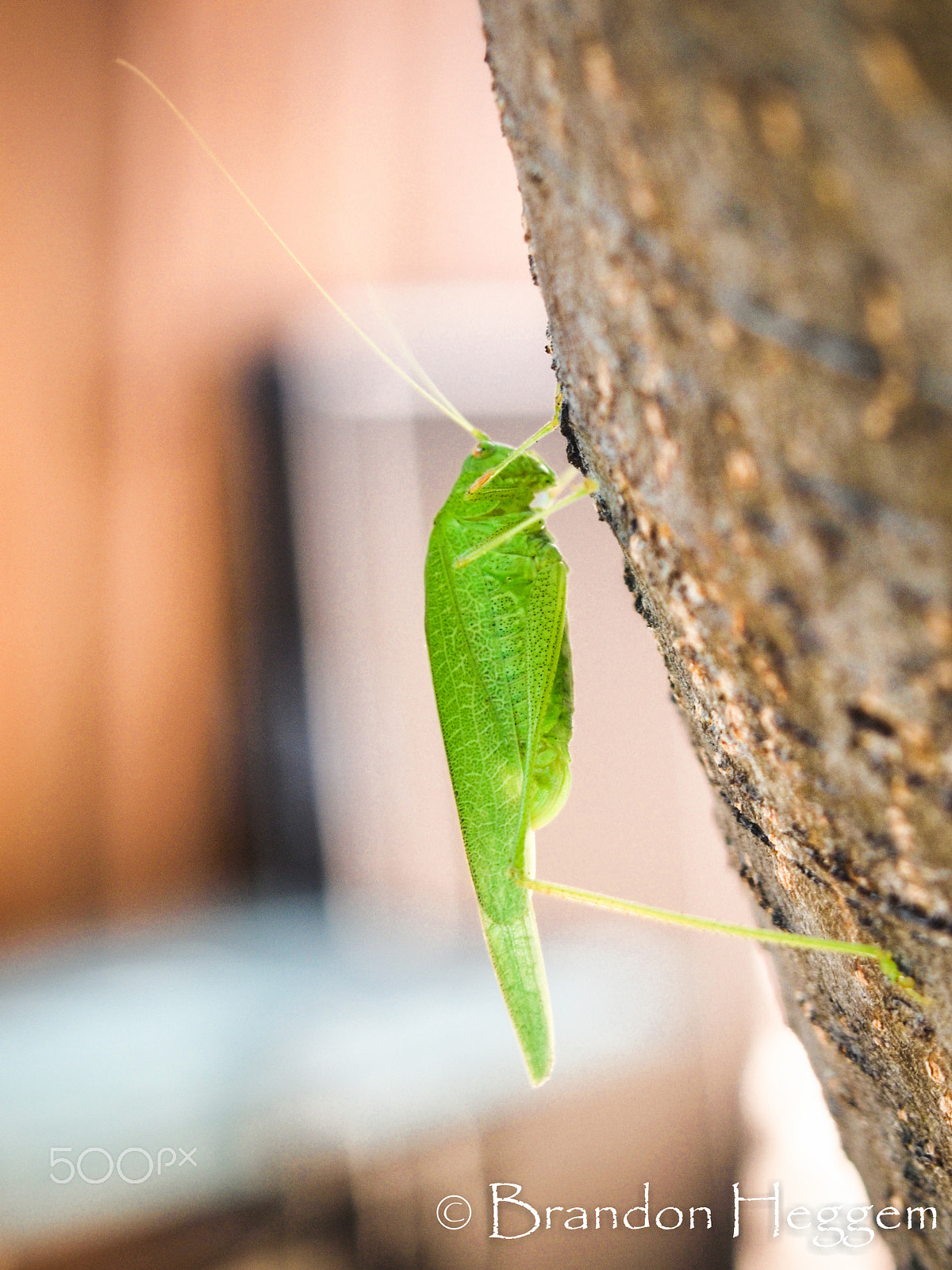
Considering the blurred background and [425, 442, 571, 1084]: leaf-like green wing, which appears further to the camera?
the blurred background

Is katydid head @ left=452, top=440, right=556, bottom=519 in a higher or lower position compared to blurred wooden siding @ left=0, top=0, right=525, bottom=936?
lower

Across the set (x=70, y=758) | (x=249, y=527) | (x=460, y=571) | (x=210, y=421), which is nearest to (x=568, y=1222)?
(x=460, y=571)

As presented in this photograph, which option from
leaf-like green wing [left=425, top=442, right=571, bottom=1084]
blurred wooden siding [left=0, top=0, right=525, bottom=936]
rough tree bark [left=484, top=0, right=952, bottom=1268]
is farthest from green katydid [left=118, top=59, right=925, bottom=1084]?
blurred wooden siding [left=0, top=0, right=525, bottom=936]

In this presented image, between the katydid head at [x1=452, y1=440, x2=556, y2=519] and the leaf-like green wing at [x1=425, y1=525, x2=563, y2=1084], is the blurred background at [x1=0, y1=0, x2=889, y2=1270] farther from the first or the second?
the katydid head at [x1=452, y1=440, x2=556, y2=519]

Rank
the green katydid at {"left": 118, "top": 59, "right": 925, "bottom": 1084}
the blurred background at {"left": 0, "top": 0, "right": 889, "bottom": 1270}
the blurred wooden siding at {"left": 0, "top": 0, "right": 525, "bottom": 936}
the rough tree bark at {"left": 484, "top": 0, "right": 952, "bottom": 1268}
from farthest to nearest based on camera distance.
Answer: the blurred wooden siding at {"left": 0, "top": 0, "right": 525, "bottom": 936} → the blurred background at {"left": 0, "top": 0, "right": 889, "bottom": 1270} → the green katydid at {"left": 118, "top": 59, "right": 925, "bottom": 1084} → the rough tree bark at {"left": 484, "top": 0, "right": 952, "bottom": 1268}

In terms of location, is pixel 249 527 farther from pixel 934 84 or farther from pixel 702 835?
pixel 934 84

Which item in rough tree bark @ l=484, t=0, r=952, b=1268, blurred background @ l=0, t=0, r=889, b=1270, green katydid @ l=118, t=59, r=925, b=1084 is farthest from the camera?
blurred background @ l=0, t=0, r=889, b=1270

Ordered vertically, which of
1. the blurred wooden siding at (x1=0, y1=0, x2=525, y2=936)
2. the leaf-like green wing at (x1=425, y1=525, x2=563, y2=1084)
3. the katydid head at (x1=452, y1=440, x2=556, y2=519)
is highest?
the blurred wooden siding at (x1=0, y1=0, x2=525, y2=936)
